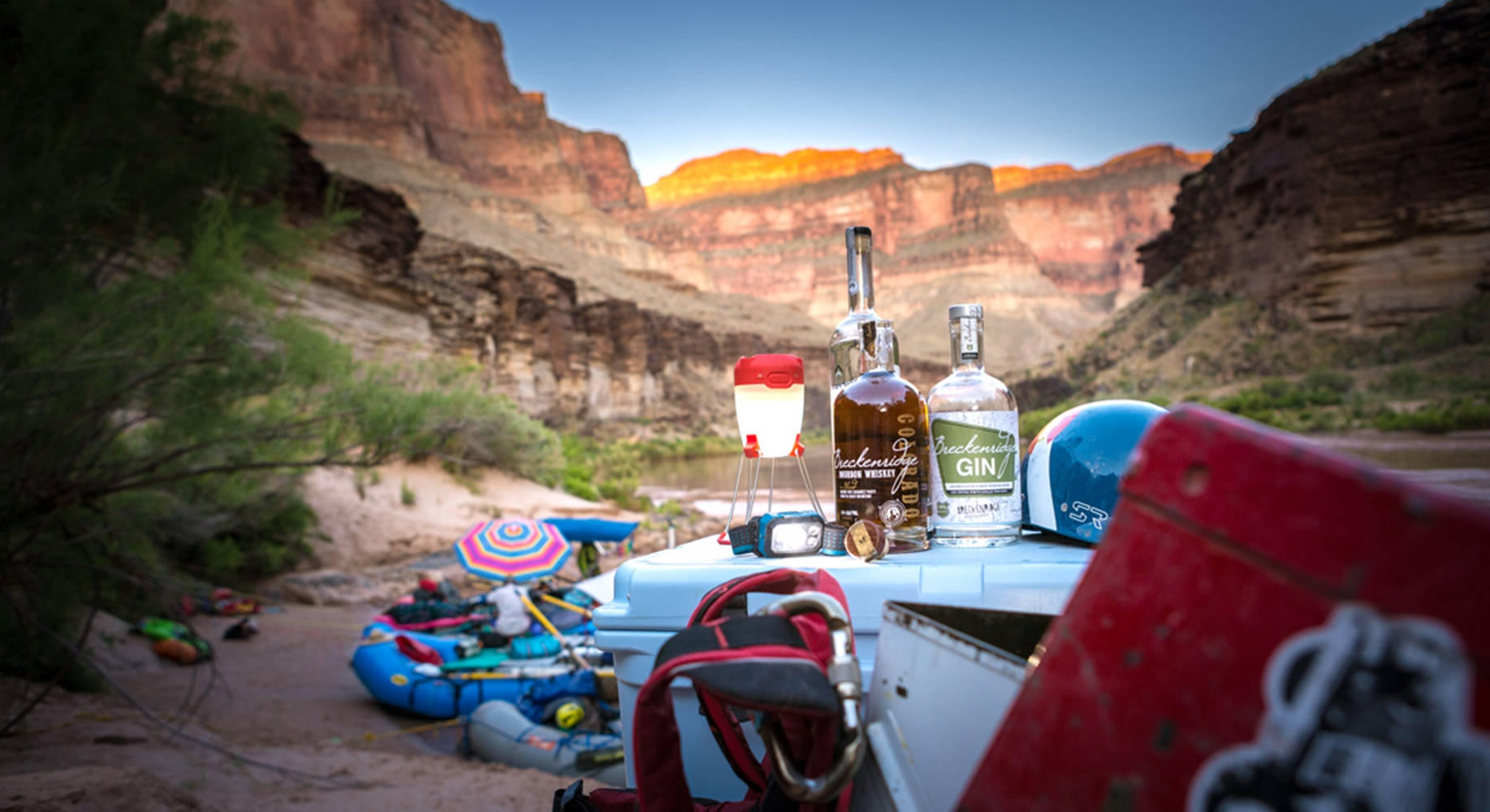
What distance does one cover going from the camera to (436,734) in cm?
496

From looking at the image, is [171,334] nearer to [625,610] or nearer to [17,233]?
[17,233]

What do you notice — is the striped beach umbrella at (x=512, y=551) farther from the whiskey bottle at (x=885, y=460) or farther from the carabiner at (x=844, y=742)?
the carabiner at (x=844, y=742)

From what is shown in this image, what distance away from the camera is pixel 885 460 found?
1.36 meters

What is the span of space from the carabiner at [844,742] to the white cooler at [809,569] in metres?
0.32

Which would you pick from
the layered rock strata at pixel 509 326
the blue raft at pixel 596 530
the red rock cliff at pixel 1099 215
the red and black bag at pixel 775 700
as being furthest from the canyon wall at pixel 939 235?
the red and black bag at pixel 775 700

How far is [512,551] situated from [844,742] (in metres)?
5.47

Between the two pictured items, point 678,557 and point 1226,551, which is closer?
point 1226,551

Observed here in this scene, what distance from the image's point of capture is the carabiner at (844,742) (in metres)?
0.76

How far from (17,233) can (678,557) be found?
13.6 feet

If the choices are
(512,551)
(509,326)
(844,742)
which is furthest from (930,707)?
(509,326)

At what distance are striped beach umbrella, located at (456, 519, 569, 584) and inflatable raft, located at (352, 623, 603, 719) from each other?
61cm

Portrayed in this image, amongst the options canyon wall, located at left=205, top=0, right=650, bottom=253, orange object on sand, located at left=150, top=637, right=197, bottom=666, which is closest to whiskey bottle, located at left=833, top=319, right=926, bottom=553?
orange object on sand, located at left=150, top=637, right=197, bottom=666

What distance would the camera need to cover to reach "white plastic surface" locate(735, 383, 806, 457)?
5.18 ft

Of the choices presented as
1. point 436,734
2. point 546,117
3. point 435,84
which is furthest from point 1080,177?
point 436,734
